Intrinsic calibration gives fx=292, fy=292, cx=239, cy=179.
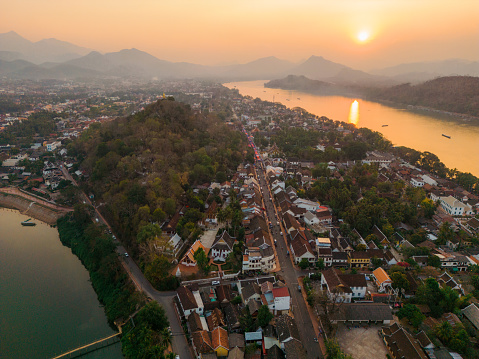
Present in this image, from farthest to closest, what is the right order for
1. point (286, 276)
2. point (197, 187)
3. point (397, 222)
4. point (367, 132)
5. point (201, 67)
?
point (201, 67), point (367, 132), point (197, 187), point (397, 222), point (286, 276)

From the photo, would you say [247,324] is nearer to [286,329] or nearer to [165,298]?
[286,329]

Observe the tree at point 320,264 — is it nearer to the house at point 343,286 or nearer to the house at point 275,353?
the house at point 343,286

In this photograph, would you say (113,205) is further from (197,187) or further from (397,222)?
(397,222)

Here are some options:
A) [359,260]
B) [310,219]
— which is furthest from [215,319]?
[310,219]

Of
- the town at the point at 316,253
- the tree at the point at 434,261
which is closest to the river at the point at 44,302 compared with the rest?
the town at the point at 316,253

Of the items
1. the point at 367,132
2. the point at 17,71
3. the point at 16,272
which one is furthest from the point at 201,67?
the point at 16,272

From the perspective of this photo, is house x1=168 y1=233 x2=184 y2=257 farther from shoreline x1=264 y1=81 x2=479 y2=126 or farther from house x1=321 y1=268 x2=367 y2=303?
shoreline x1=264 y1=81 x2=479 y2=126

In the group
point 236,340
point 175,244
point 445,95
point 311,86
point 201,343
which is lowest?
point 175,244
